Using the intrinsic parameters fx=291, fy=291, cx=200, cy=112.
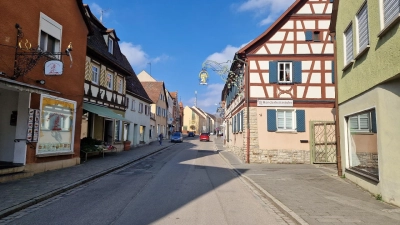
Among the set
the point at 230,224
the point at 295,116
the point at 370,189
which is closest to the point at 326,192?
the point at 370,189

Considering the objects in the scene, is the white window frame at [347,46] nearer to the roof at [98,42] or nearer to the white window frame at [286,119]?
the white window frame at [286,119]

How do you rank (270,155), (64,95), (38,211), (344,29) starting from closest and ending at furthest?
(38,211)
(344,29)
(64,95)
(270,155)

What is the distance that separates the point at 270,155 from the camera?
1675cm

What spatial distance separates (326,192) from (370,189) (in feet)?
3.97

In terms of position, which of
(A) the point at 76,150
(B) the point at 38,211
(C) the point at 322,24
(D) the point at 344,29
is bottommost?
(B) the point at 38,211

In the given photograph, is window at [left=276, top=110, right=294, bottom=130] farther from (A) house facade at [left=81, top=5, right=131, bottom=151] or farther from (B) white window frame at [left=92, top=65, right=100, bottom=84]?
(B) white window frame at [left=92, top=65, right=100, bottom=84]

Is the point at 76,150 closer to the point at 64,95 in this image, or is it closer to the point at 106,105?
the point at 64,95

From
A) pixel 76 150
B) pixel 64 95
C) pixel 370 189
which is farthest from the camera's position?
pixel 76 150

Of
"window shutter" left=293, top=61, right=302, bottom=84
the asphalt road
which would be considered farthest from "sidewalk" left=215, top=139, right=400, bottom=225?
"window shutter" left=293, top=61, right=302, bottom=84

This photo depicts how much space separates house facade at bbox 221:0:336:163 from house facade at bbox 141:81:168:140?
28.9m

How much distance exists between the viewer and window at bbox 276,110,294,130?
55.4 feet

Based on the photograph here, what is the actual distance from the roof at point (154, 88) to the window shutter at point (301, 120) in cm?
3160

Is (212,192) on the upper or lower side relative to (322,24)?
lower

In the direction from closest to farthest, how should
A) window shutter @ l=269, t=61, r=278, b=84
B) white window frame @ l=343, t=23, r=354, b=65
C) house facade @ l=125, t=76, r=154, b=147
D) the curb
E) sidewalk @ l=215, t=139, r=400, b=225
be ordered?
the curb → sidewalk @ l=215, t=139, r=400, b=225 → white window frame @ l=343, t=23, r=354, b=65 → window shutter @ l=269, t=61, r=278, b=84 → house facade @ l=125, t=76, r=154, b=147
